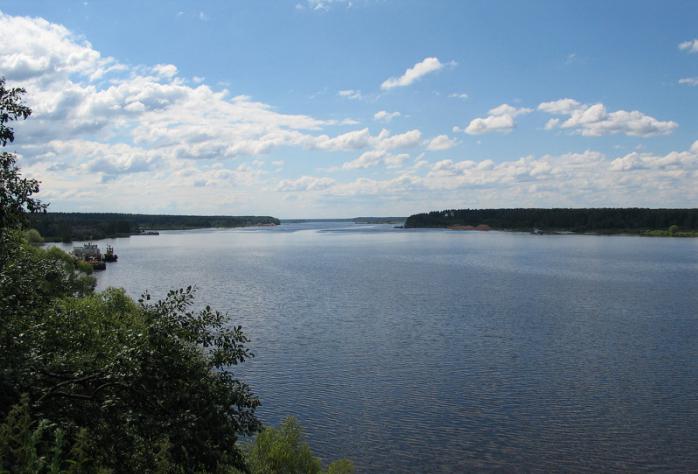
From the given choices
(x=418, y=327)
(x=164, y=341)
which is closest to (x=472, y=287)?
(x=418, y=327)

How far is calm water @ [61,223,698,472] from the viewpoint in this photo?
Result: 21.9 meters

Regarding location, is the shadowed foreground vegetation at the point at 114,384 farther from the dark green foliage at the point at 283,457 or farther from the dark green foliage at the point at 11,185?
the dark green foliage at the point at 283,457

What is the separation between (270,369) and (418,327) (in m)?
14.2

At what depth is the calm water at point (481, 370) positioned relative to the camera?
71.9 feet

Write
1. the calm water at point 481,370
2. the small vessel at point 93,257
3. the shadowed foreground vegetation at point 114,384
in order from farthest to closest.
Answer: the small vessel at point 93,257, the calm water at point 481,370, the shadowed foreground vegetation at point 114,384

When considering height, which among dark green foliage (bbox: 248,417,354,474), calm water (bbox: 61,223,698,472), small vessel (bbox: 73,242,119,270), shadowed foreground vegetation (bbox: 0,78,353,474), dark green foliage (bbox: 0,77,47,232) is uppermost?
dark green foliage (bbox: 0,77,47,232)

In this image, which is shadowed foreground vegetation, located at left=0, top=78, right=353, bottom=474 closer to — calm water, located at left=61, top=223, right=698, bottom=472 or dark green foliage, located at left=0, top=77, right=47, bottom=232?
dark green foliage, located at left=0, top=77, right=47, bottom=232

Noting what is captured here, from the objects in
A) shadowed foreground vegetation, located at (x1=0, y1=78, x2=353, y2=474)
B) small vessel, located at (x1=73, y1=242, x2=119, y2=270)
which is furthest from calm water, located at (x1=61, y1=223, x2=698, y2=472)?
small vessel, located at (x1=73, y1=242, x2=119, y2=270)

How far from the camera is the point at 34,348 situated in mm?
9164

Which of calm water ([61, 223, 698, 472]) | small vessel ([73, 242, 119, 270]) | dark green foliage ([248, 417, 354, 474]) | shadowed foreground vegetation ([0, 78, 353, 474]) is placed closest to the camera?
shadowed foreground vegetation ([0, 78, 353, 474])

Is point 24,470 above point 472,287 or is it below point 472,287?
above

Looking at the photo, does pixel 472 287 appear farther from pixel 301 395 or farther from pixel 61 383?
pixel 61 383

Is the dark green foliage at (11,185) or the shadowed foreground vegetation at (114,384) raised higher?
the dark green foliage at (11,185)

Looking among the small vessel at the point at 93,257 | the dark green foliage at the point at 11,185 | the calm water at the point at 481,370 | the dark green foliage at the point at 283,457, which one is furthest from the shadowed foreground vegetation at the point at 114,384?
the small vessel at the point at 93,257
